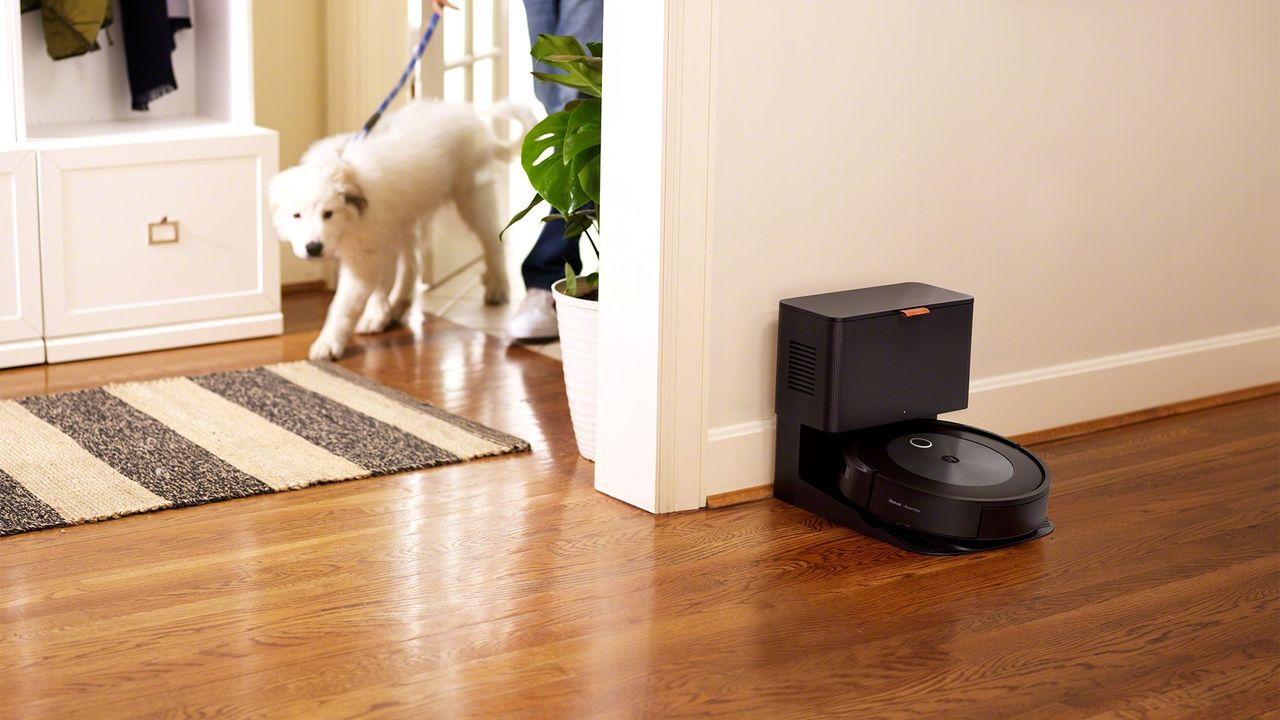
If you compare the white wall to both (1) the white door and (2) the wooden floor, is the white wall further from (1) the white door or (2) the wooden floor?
(1) the white door

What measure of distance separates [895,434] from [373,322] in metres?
1.59

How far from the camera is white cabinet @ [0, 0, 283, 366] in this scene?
2959 millimetres

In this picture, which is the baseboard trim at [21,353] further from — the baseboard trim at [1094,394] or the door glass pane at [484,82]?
the baseboard trim at [1094,394]

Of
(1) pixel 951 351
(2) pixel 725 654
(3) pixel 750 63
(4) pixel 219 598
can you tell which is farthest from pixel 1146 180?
(4) pixel 219 598

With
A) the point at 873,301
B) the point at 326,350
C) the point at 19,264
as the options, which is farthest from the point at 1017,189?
the point at 19,264

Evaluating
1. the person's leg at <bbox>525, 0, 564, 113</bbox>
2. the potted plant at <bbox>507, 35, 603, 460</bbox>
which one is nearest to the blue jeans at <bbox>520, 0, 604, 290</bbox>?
the person's leg at <bbox>525, 0, 564, 113</bbox>

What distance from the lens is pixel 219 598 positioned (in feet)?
6.12

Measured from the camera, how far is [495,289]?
12.2 feet

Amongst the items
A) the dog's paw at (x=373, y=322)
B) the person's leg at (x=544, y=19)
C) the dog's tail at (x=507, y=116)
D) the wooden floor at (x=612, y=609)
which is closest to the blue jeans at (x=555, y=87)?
the person's leg at (x=544, y=19)

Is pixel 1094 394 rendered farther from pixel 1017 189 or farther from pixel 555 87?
pixel 555 87

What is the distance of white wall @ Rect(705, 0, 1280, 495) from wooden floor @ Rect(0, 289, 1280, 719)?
32 cm

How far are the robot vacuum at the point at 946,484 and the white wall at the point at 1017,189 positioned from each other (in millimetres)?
230

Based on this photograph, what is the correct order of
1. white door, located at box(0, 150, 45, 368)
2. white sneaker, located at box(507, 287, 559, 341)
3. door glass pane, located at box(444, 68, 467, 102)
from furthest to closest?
door glass pane, located at box(444, 68, 467, 102) → white sneaker, located at box(507, 287, 559, 341) → white door, located at box(0, 150, 45, 368)

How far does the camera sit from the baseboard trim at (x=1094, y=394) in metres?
2.33
